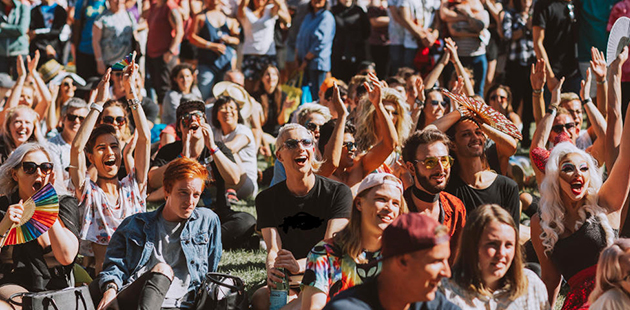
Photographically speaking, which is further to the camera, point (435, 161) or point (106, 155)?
point (106, 155)

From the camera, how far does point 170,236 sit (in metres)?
5.12

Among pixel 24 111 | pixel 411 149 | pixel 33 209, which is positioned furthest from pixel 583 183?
pixel 24 111

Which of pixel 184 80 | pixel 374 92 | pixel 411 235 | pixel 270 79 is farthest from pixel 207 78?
pixel 411 235

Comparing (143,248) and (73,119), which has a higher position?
(73,119)

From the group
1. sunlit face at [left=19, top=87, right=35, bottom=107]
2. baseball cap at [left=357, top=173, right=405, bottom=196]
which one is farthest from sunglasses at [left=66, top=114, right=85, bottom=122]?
baseball cap at [left=357, top=173, right=405, bottom=196]

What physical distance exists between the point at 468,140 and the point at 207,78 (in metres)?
6.16

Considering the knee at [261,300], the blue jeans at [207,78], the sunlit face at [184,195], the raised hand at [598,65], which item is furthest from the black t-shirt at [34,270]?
the blue jeans at [207,78]

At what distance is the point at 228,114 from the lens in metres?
8.10

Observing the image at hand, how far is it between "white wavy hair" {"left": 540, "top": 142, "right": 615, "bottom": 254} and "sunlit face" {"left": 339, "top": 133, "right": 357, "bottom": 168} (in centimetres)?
140

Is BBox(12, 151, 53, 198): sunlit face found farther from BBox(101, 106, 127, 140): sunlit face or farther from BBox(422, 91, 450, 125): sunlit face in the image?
BBox(422, 91, 450, 125): sunlit face

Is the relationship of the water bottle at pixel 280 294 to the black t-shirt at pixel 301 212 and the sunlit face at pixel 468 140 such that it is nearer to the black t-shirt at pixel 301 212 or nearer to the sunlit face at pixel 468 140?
the black t-shirt at pixel 301 212

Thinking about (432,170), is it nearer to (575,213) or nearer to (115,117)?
(575,213)

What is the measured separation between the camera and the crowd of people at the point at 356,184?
3988 mm

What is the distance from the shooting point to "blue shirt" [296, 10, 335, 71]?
10680mm
